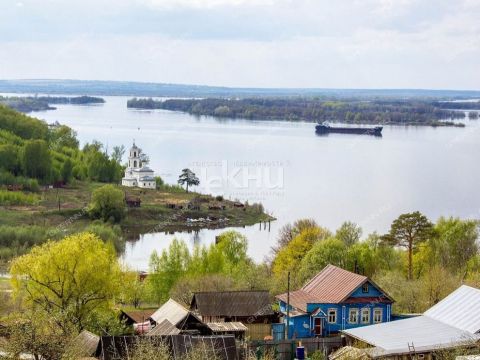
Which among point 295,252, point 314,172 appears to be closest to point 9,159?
point 314,172

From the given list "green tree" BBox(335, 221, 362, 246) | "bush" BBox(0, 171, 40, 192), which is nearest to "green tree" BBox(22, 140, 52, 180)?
"bush" BBox(0, 171, 40, 192)

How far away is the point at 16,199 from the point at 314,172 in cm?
2753

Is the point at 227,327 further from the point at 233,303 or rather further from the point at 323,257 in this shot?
the point at 323,257

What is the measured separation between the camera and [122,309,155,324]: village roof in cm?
1936

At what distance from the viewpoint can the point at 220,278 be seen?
2231 cm

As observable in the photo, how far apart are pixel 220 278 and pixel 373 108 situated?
512 ft

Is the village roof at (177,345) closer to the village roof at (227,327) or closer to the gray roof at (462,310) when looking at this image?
the village roof at (227,327)

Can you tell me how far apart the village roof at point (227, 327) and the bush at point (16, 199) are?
31127 millimetres

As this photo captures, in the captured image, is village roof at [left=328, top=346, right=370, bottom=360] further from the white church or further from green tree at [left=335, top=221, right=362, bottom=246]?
the white church

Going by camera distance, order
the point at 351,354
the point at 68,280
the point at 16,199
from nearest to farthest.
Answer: the point at 351,354
the point at 68,280
the point at 16,199

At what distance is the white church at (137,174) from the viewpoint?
5525cm

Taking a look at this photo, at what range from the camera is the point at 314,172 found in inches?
2675

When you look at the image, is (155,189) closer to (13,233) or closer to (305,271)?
(13,233)

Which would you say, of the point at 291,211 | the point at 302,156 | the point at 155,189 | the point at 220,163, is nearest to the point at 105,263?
the point at 291,211
